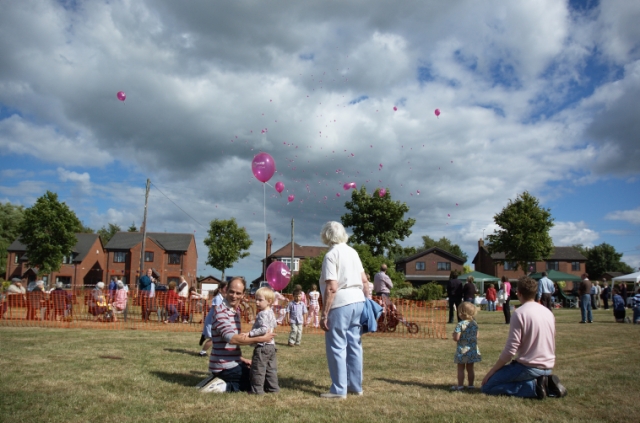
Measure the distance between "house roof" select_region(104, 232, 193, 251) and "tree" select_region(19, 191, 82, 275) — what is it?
1219 centimetres

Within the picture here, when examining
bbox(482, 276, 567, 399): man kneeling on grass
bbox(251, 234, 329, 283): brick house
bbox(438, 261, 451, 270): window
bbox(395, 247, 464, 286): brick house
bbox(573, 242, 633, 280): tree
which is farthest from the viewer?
bbox(573, 242, 633, 280): tree

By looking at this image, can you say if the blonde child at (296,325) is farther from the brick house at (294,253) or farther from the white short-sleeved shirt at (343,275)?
the brick house at (294,253)

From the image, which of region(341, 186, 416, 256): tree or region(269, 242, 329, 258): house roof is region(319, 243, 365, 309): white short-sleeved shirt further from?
region(269, 242, 329, 258): house roof

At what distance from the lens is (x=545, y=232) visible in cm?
4038

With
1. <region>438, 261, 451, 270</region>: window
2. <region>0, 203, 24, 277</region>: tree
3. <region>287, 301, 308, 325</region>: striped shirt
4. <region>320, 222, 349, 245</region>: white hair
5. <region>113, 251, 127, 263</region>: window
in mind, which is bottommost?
<region>287, 301, 308, 325</region>: striped shirt

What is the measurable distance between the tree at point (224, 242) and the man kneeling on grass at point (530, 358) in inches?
2082

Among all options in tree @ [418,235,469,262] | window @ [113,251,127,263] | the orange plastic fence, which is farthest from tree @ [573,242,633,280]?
the orange plastic fence

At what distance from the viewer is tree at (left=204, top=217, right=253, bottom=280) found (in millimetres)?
56250

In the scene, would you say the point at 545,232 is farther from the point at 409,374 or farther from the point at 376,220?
the point at 409,374

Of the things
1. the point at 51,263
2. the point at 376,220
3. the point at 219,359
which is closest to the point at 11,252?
the point at 51,263

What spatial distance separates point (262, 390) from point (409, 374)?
7.84 ft

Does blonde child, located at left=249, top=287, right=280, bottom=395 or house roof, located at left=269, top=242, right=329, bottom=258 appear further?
house roof, located at left=269, top=242, right=329, bottom=258

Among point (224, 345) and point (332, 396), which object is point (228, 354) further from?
point (332, 396)

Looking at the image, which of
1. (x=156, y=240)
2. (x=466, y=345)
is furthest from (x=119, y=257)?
(x=466, y=345)
